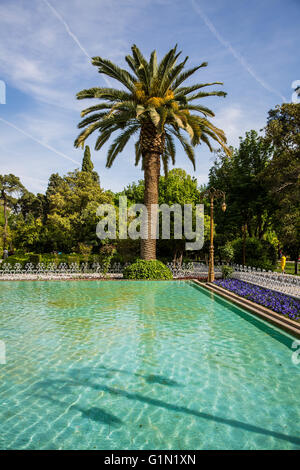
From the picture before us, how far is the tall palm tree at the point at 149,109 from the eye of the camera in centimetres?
1791

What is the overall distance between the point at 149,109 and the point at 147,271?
8926 millimetres

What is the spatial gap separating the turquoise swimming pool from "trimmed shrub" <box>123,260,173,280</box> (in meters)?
8.61

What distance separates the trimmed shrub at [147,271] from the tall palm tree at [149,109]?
761 mm

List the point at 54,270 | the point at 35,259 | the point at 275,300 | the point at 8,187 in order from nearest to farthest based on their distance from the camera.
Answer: the point at 275,300, the point at 54,270, the point at 35,259, the point at 8,187

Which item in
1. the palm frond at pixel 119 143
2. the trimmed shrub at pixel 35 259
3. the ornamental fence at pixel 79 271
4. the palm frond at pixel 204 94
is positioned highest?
the palm frond at pixel 204 94

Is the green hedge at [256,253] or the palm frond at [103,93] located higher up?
the palm frond at [103,93]

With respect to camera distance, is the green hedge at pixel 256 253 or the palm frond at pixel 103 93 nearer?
the palm frond at pixel 103 93

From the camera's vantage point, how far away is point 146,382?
17.7ft

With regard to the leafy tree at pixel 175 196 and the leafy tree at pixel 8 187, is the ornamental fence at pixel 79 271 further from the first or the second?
the leafy tree at pixel 8 187

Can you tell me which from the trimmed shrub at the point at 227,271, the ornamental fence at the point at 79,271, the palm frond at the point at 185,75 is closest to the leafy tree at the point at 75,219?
the ornamental fence at the point at 79,271

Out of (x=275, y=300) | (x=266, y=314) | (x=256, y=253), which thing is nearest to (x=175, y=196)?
(x=256, y=253)

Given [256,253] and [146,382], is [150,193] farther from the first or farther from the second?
[146,382]

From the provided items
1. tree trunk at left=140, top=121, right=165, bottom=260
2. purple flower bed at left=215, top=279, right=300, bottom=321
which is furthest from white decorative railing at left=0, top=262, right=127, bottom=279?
purple flower bed at left=215, top=279, right=300, bottom=321

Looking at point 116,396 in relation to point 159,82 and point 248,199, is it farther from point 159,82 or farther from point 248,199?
point 248,199
